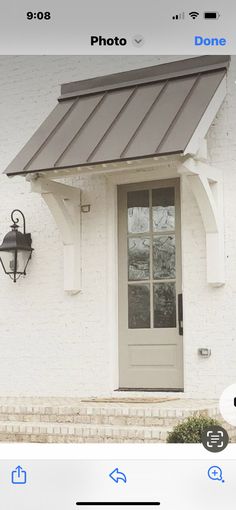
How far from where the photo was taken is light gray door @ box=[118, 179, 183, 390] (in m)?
4.21

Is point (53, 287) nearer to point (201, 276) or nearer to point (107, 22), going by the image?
point (201, 276)

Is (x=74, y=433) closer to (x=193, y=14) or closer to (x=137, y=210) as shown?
(x=137, y=210)

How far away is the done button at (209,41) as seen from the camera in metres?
1.31

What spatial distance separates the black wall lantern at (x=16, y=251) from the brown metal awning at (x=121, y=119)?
0.32 metres

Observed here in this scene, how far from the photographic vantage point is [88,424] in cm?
355

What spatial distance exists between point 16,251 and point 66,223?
315 mm

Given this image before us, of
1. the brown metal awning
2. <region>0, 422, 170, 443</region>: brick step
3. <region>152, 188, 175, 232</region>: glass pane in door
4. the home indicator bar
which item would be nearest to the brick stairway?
<region>0, 422, 170, 443</region>: brick step

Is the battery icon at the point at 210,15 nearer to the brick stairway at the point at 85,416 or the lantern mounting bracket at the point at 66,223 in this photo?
the brick stairway at the point at 85,416

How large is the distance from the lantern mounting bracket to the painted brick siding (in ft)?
0.17

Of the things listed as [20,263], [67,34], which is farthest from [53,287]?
[67,34]

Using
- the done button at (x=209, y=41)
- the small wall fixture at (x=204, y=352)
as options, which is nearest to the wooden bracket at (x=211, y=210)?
the small wall fixture at (x=204, y=352)

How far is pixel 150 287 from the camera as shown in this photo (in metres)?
4.25

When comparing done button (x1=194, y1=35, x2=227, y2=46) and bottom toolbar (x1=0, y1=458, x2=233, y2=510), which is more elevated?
done button (x1=194, y1=35, x2=227, y2=46)

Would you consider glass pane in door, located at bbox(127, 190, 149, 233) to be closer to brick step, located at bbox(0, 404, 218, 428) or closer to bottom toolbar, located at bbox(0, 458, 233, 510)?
brick step, located at bbox(0, 404, 218, 428)
